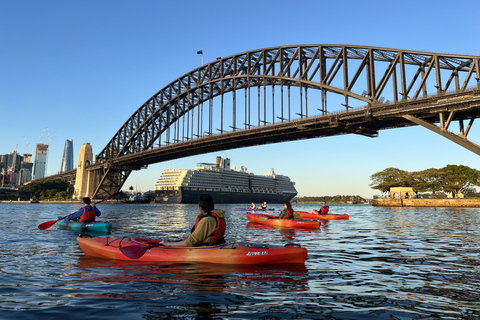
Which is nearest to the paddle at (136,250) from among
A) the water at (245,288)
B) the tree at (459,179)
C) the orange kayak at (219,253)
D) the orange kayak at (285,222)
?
the orange kayak at (219,253)

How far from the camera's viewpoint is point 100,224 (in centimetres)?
1462

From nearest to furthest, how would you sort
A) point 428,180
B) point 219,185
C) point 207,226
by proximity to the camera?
point 207,226
point 428,180
point 219,185

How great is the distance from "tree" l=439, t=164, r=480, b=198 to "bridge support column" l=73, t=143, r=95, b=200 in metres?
74.5

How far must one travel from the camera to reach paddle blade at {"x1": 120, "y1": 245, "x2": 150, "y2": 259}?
25.9 feet

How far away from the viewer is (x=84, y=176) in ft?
270

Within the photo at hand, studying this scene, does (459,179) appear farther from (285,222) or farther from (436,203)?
(285,222)

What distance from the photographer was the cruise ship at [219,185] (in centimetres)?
8519

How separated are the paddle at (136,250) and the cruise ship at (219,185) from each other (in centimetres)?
7548

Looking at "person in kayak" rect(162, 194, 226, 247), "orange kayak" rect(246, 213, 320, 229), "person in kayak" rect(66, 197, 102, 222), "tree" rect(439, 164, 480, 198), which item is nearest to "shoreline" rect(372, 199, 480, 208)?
"tree" rect(439, 164, 480, 198)

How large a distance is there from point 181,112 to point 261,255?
60.6m

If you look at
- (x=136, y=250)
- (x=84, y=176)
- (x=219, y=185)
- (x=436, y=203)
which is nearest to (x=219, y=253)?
(x=136, y=250)

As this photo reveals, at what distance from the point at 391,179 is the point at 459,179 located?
13117 mm

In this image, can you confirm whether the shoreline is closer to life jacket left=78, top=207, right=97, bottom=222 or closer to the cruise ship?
the cruise ship

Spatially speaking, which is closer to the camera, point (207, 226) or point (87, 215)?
point (207, 226)
